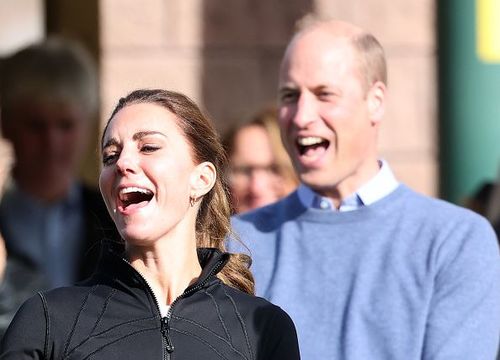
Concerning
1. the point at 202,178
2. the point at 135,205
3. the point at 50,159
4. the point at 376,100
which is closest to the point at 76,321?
the point at 135,205

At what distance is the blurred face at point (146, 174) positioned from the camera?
10.8ft

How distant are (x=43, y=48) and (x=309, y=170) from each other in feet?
6.43

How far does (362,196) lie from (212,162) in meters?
0.87

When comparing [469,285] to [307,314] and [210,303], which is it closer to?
[307,314]

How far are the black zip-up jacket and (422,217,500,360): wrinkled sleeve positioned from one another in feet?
2.20

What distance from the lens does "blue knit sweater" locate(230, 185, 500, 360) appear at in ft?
12.9

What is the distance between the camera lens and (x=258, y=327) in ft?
10.9

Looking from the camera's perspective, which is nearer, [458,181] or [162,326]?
[162,326]

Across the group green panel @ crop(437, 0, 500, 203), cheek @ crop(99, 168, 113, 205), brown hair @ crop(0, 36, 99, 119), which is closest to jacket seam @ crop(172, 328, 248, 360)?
cheek @ crop(99, 168, 113, 205)

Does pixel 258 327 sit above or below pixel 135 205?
below

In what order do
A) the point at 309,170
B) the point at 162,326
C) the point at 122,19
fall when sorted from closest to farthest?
the point at 162,326 < the point at 309,170 < the point at 122,19

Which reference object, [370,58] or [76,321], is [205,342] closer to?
[76,321]

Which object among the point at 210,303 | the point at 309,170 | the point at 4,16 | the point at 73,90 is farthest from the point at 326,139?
the point at 4,16

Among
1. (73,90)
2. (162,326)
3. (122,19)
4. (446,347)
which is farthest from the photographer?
(122,19)
